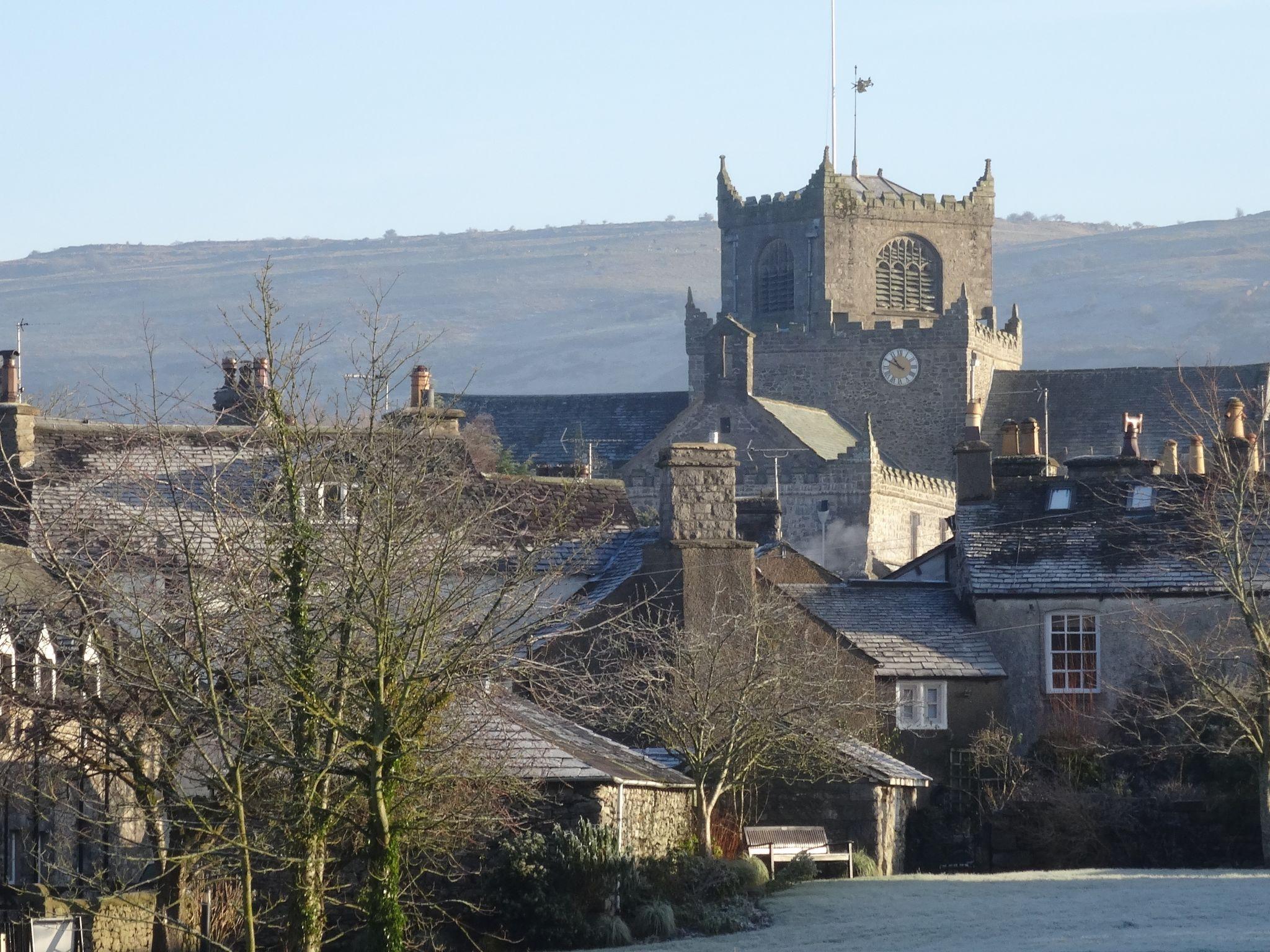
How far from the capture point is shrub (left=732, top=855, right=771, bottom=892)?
90.3ft

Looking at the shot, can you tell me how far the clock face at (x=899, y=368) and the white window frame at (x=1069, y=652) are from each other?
150 ft

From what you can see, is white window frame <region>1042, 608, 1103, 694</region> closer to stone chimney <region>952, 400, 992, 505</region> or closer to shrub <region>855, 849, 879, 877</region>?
stone chimney <region>952, 400, 992, 505</region>

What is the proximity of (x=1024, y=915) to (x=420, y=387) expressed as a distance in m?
23.8

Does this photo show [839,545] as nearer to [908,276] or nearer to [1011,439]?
[908,276]

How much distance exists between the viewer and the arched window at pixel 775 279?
88.6 metres

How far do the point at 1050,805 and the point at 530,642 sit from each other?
12.6 metres

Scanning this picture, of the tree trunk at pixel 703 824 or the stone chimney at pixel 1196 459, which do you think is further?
the stone chimney at pixel 1196 459

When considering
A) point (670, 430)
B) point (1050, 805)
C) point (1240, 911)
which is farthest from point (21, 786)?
point (670, 430)

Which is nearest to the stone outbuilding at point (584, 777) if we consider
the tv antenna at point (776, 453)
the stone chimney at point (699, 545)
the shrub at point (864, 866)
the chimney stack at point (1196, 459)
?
the shrub at point (864, 866)

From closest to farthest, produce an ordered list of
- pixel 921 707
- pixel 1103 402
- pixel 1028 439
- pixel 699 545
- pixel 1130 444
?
pixel 699 545, pixel 921 707, pixel 1130 444, pixel 1028 439, pixel 1103 402

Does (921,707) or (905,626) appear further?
(905,626)

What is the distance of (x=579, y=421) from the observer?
82.6 meters

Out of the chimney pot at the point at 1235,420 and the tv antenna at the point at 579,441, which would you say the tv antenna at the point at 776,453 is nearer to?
the tv antenna at the point at 579,441

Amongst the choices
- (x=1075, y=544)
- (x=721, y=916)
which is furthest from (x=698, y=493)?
(x=1075, y=544)
